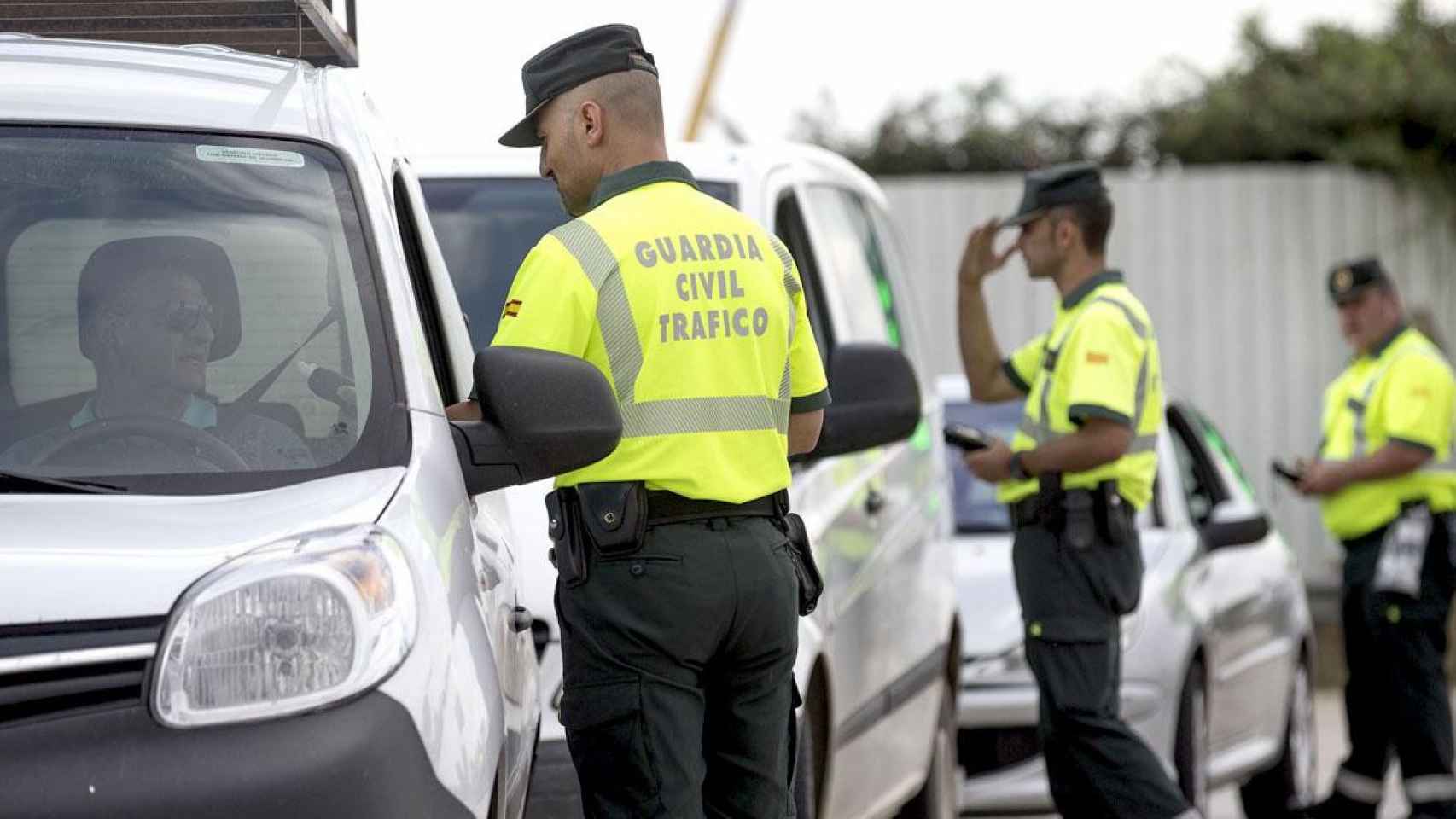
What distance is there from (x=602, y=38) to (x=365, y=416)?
90 centimetres

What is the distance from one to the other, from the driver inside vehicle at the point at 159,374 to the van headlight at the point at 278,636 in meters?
0.41

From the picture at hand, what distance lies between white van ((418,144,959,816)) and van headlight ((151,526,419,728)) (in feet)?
5.08

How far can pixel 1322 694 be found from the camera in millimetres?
13938

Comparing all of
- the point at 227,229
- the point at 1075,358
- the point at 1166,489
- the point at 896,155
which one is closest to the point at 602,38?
the point at 227,229

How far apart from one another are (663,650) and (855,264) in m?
3.08

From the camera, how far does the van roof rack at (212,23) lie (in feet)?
14.9

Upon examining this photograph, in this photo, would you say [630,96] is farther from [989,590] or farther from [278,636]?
[989,590]

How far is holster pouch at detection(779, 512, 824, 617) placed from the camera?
425 centimetres

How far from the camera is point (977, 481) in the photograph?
365 inches

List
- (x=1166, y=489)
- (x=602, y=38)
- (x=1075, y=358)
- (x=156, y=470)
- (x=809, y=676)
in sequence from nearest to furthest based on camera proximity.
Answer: (x=156, y=470)
(x=602, y=38)
(x=809, y=676)
(x=1075, y=358)
(x=1166, y=489)

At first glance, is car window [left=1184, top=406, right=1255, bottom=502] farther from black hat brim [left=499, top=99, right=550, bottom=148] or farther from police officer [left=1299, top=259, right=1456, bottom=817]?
black hat brim [left=499, top=99, right=550, bottom=148]

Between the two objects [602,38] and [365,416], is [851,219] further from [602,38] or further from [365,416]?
[365,416]

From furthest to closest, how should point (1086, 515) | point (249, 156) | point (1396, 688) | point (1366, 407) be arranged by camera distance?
point (1366, 407) → point (1396, 688) → point (1086, 515) → point (249, 156)

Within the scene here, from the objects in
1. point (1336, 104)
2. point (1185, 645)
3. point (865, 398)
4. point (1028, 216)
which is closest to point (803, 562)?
point (865, 398)
